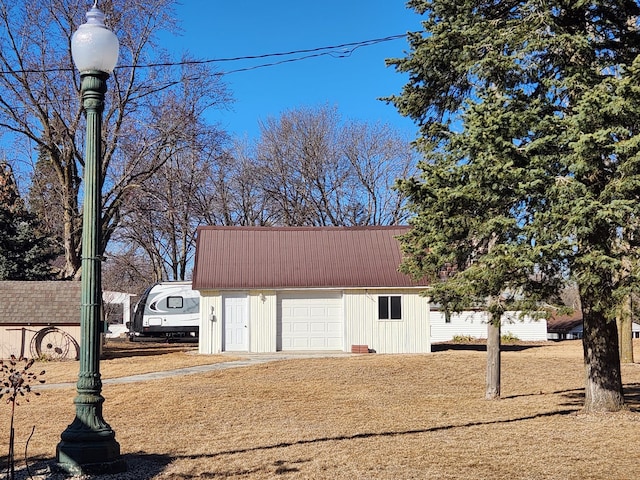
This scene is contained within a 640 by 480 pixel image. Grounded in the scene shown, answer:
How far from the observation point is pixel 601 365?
10266mm

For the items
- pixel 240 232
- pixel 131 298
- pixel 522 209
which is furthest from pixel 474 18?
pixel 131 298

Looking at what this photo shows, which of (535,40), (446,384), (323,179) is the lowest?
(446,384)

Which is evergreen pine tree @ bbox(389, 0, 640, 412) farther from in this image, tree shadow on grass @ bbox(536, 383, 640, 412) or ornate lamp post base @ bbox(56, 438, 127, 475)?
ornate lamp post base @ bbox(56, 438, 127, 475)

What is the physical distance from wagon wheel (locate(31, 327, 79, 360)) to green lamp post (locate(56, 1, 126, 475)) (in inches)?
619

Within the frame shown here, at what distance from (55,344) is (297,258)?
8.24 metres

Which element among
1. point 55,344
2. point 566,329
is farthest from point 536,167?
point 566,329

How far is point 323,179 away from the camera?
1642 inches

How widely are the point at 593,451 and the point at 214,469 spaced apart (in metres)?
4.33

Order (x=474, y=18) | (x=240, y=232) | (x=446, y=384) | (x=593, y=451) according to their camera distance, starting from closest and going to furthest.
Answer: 1. (x=593, y=451)
2. (x=474, y=18)
3. (x=446, y=384)
4. (x=240, y=232)

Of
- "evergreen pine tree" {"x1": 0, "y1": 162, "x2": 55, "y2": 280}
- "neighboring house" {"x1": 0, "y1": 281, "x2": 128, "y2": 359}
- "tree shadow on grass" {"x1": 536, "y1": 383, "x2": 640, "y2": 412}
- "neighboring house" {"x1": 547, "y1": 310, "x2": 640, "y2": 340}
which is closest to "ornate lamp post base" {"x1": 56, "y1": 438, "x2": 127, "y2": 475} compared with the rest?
"tree shadow on grass" {"x1": 536, "y1": 383, "x2": 640, "y2": 412}

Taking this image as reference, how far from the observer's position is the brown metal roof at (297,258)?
2277 centimetres

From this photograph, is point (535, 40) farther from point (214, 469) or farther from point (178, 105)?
point (178, 105)

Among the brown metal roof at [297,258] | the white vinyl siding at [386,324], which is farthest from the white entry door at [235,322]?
the white vinyl siding at [386,324]

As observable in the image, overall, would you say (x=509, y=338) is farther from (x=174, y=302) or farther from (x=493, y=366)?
(x=493, y=366)
